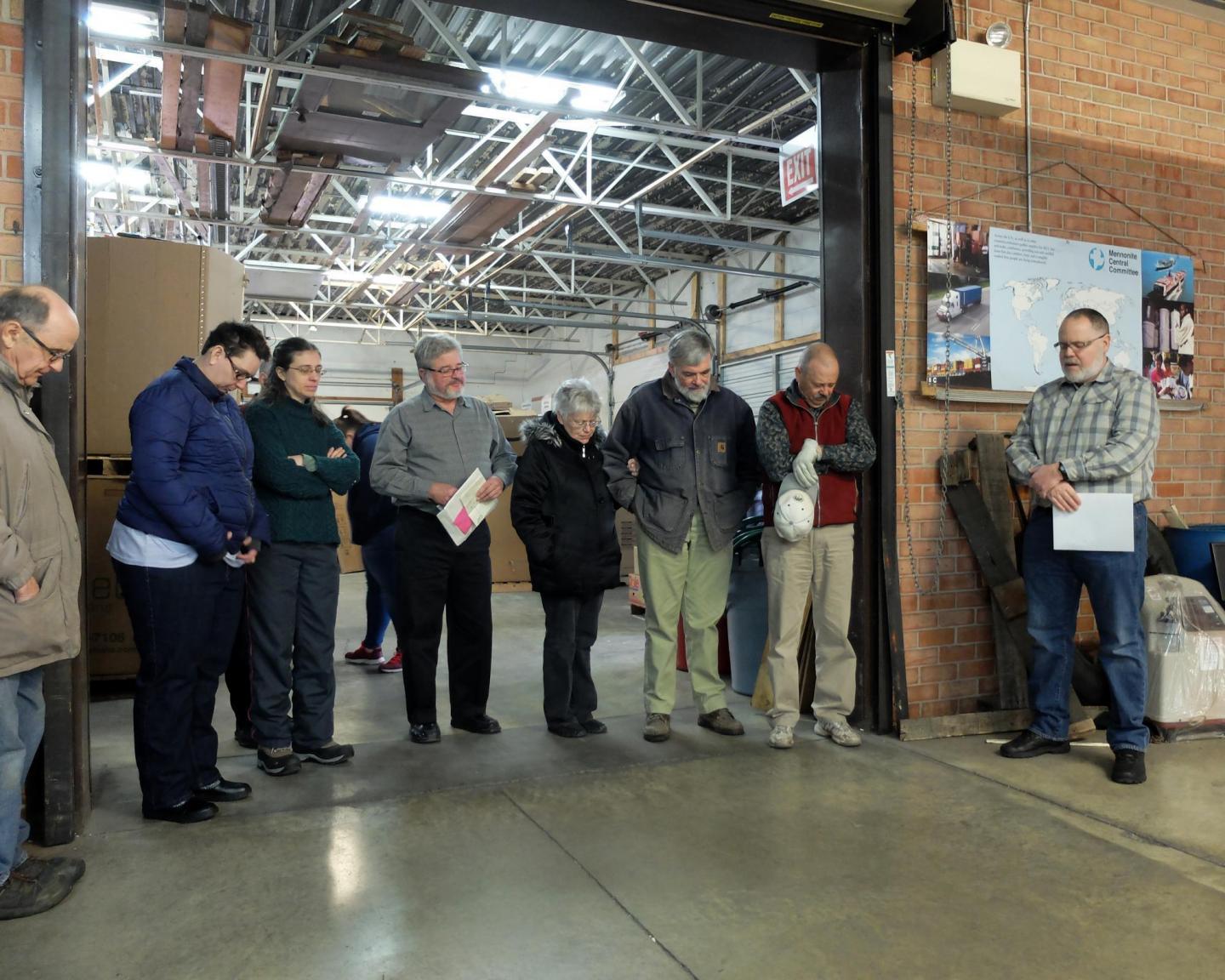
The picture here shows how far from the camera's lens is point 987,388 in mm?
4285

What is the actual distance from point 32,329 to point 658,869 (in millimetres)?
2250

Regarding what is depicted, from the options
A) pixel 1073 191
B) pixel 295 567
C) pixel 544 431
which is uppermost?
pixel 1073 191

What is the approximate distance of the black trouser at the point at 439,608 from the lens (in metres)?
4.00

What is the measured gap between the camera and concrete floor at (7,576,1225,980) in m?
2.21

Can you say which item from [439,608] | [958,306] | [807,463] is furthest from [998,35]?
[439,608]

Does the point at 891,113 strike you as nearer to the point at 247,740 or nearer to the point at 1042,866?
the point at 1042,866

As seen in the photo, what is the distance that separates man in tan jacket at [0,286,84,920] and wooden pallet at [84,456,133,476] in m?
2.46

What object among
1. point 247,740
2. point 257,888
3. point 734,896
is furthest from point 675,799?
point 247,740

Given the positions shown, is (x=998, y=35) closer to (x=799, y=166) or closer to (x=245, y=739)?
(x=799, y=166)

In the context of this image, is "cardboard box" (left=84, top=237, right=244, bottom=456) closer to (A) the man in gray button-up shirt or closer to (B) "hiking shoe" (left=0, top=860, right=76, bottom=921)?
(A) the man in gray button-up shirt

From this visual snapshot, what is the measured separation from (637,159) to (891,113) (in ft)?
20.9

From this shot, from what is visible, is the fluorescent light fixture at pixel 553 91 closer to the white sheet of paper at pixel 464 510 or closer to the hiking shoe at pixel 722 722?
the white sheet of paper at pixel 464 510

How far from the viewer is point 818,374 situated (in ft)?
12.8

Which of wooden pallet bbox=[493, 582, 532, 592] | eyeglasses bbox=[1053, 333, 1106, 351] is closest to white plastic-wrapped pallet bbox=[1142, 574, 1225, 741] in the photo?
eyeglasses bbox=[1053, 333, 1106, 351]
